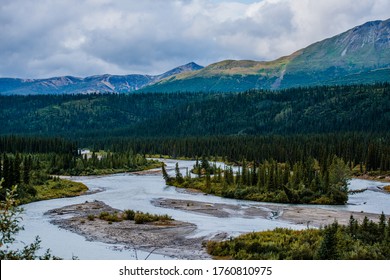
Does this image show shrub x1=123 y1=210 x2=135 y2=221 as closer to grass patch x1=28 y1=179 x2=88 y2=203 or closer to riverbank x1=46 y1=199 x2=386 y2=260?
riverbank x1=46 y1=199 x2=386 y2=260

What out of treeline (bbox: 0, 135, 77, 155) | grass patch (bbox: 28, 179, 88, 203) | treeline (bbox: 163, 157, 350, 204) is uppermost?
treeline (bbox: 0, 135, 77, 155)

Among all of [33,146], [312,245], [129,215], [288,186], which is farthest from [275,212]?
[33,146]

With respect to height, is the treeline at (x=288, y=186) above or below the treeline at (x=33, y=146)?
below

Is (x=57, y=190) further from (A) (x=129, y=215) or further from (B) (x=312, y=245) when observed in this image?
(B) (x=312, y=245)

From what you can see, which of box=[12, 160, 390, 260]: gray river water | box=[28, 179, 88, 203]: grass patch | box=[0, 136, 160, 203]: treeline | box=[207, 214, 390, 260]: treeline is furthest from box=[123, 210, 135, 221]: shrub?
box=[28, 179, 88, 203]: grass patch

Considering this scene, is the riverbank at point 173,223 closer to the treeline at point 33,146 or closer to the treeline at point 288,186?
the treeline at point 288,186

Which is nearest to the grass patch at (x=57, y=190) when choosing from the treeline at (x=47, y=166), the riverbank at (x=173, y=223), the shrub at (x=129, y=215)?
the treeline at (x=47, y=166)

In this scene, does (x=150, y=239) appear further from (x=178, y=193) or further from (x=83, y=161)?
(x=83, y=161)
